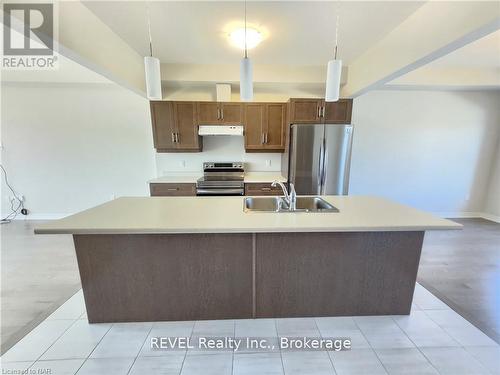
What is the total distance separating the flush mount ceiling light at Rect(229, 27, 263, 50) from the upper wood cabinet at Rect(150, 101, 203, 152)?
1.28 metres

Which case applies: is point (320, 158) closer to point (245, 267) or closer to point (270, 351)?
point (245, 267)

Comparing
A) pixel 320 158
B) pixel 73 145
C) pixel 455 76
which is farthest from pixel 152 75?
pixel 455 76

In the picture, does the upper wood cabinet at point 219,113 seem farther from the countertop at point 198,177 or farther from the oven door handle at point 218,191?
the oven door handle at point 218,191

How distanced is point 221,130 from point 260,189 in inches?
45.6

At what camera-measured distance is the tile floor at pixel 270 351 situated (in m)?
1.41

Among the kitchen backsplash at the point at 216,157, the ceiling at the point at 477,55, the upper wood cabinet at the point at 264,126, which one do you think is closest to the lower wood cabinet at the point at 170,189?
the kitchen backsplash at the point at 216,157

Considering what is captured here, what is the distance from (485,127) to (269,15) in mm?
4676

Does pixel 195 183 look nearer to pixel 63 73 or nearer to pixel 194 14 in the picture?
pixel 194 14

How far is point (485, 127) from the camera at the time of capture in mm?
4035

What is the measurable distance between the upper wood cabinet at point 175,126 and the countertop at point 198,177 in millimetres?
510

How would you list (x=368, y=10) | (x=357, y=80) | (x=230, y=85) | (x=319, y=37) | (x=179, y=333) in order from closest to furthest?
(x=179, y=333)
(x=368, y=10)
(x=319, y=37)
(x=357, y=80)
(x=230, y=85)

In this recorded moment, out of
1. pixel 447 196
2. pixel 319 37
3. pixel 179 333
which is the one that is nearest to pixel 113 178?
pixel 179 333

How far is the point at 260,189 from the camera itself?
11.6ft

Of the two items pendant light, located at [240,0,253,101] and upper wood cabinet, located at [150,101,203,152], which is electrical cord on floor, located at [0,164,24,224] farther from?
pendant light, located at [240,0,253,101]
